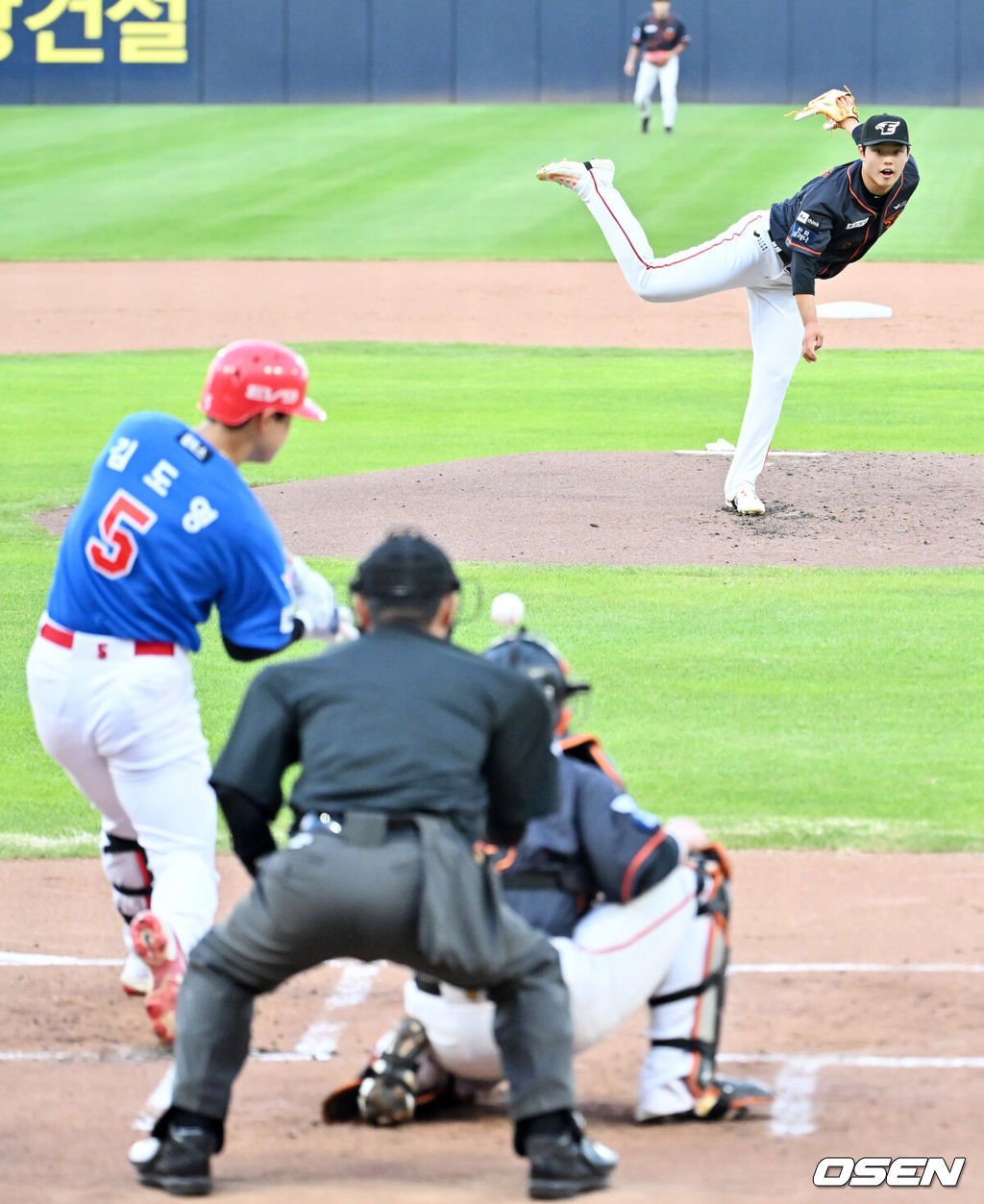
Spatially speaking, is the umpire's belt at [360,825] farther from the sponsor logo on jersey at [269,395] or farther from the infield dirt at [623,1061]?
the sponsor logo on jersey at [269,395]

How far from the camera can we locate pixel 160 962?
14.7ft

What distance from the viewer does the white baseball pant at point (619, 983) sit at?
3939 mm

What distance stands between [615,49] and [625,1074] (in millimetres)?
35214

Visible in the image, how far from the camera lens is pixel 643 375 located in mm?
18141

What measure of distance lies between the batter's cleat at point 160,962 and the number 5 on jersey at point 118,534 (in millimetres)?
851

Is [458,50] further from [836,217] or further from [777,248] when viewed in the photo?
[836,217]

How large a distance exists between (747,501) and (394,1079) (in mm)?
7565

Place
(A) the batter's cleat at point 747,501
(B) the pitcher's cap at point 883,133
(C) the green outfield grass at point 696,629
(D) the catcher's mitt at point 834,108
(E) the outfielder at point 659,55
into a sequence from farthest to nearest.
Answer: (E) the outfielder at point 659,55
(A) the batter's cleat at point 747,501
(D) the catcher's mitt at point 834,108
(B) the pitcher's cap at point 883,133
(C) the green outfield grass at point 696,629

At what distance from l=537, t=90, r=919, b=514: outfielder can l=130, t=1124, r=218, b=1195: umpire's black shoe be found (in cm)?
675

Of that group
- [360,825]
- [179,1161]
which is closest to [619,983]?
[360,825]

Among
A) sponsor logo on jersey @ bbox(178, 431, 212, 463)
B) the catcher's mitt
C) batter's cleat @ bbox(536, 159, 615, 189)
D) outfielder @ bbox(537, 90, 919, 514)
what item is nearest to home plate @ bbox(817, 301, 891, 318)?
outfielder @ bbox(537, 90, 919, 514)

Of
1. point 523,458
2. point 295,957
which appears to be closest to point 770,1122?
point 295,957

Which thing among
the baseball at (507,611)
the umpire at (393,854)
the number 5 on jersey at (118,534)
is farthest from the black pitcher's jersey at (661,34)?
the umpire at (393,854)

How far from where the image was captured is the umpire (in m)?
3.51
